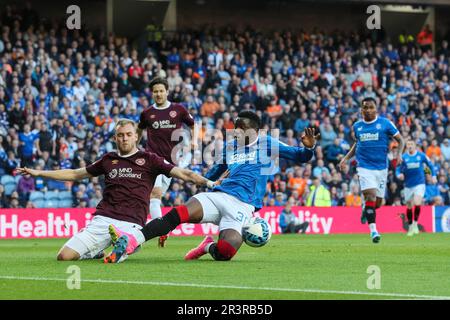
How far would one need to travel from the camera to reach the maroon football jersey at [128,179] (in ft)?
40.1

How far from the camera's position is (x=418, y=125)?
32312mm

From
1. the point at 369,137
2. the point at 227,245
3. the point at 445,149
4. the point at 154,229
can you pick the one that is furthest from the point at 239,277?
the point at 445,149

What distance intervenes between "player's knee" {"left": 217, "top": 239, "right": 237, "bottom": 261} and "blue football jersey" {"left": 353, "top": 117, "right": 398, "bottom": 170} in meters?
6.79

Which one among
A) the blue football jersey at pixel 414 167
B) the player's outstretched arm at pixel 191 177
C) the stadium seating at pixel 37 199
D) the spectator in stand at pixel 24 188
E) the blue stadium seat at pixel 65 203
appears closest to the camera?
the player's outstretched arm at pixel 191 177

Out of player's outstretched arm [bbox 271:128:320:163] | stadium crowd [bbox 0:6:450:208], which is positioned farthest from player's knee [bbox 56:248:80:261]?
stadium crowd [bbox 0:6:450:208]

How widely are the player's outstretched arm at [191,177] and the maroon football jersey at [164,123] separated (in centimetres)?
474

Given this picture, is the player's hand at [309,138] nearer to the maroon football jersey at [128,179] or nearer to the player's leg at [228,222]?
the player's leg at [228,222]

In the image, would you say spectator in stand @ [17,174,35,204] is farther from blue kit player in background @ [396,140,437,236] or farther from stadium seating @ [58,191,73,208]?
blue kit player in background @ [396,140,437,236]

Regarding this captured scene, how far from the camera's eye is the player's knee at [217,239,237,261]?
39.7ft

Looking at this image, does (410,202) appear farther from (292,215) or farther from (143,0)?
(143,0)

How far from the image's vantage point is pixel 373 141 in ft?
60.3

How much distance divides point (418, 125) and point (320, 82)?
139 inches

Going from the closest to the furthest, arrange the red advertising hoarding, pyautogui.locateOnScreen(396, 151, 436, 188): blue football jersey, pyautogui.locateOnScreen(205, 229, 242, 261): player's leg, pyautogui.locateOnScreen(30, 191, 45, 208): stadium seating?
pyautogui.locateOnScreen(205, 229, 242, 261): player's leg → the red advertising hoarding → pyautogui.locateOnScreen(30, 191, 45, 208): stadium seating → pyautogui.locateOnScreen(396, 151, 436, 188): blue football jersey

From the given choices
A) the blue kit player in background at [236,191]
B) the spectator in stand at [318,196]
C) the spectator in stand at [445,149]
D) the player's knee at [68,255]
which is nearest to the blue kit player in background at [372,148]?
the blue kit player in background at [236,191]
